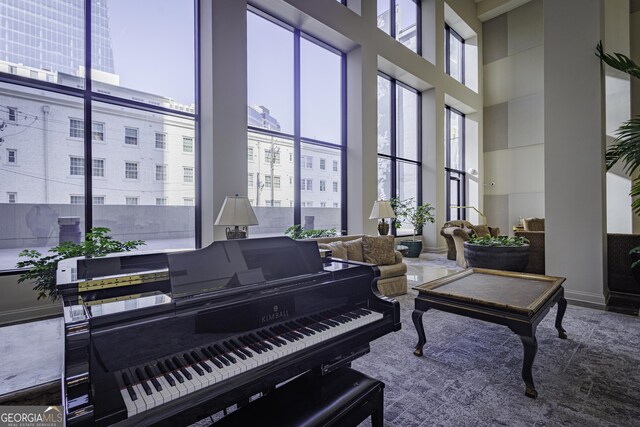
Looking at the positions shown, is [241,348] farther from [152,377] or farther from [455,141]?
[455,141]

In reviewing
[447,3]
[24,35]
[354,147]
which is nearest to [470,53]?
[447,3]

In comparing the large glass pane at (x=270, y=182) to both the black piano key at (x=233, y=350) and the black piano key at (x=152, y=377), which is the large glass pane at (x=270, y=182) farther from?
the black piano key at (x=152, y=377)

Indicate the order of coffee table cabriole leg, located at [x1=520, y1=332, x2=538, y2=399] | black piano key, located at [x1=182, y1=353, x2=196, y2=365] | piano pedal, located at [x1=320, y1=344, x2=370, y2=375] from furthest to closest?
1. coffee table cabriole leg, located at [x1=520, y1=332, x2=538, y2=399]
2. piano pedal, located at [x1=320, y1=344, x2=370, y2=375]
3. black piano key, located at [x1=182, y1=353, x2=196, y2=365]

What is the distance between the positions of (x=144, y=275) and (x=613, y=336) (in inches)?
151

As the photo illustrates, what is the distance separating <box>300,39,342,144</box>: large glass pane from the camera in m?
5.89

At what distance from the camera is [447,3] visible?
8438mm

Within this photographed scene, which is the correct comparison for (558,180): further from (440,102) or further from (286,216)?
(440,102)

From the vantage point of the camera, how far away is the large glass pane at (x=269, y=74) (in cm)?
506

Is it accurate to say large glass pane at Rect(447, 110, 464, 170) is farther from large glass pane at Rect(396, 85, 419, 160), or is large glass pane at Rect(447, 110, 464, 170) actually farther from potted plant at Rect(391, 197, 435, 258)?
potted plant at Rect(391, 197, 435, 258)

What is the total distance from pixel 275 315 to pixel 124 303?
577 millimetres

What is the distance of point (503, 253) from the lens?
4.42m

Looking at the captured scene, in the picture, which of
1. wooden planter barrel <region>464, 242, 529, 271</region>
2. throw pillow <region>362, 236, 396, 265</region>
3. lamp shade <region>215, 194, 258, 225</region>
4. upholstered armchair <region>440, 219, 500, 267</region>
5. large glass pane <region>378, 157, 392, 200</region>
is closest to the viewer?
lamp shade <region>215, 194, 258, 225</region>

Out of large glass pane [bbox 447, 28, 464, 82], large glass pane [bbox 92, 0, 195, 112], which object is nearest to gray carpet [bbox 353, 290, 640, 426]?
large glass pane [bbox 92, 0, 195, 112]

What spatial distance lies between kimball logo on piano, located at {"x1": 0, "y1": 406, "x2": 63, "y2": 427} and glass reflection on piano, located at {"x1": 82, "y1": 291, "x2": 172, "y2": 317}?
45 centimetres
